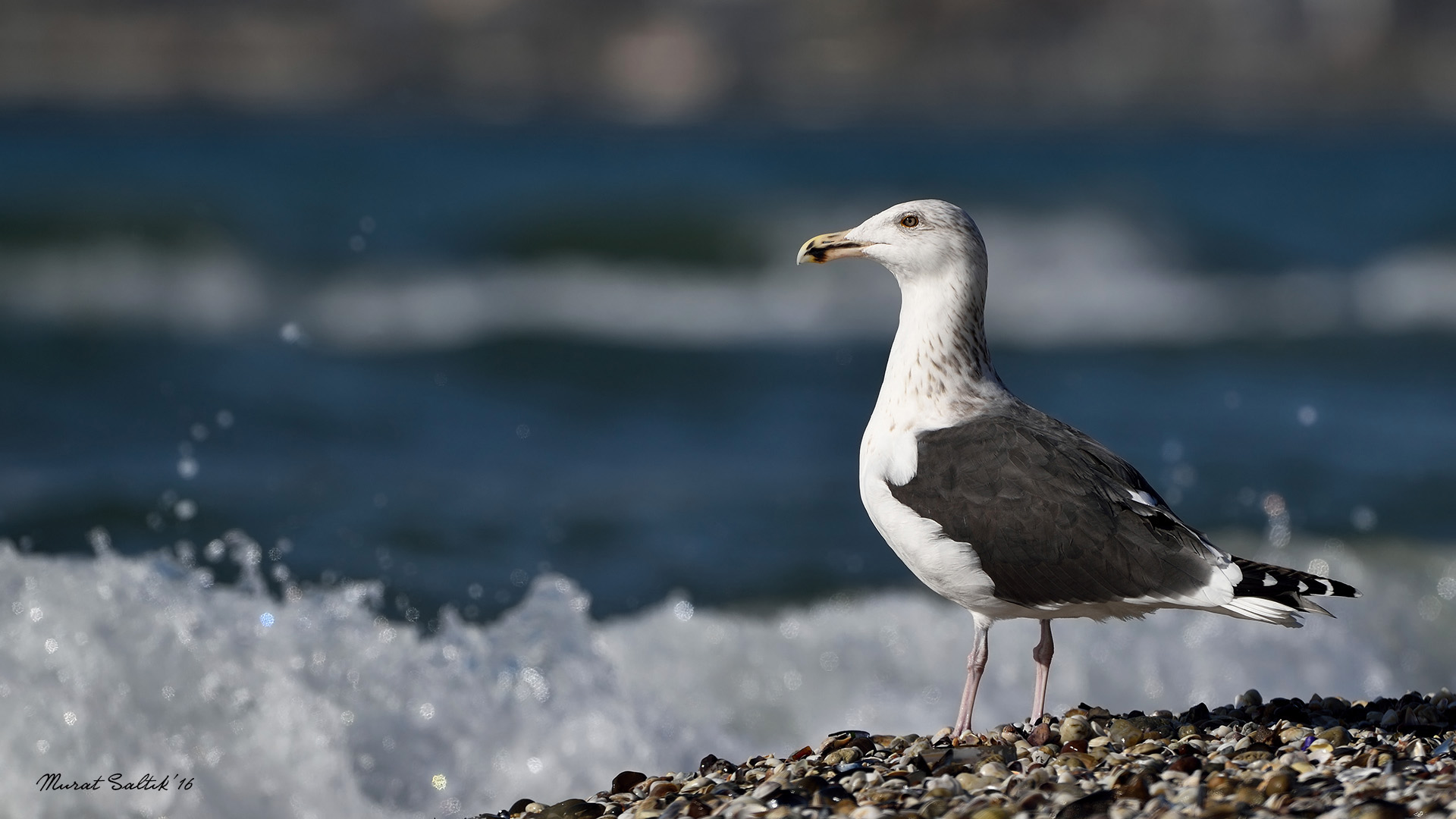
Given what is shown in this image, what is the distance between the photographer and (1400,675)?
20.9 ft

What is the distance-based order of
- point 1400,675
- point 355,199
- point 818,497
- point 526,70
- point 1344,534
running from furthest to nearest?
point 526,70, point 355,199, point 818,497, point 1344,534, point 1400,675

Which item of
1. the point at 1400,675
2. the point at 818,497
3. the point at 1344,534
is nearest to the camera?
the point at 1400,675

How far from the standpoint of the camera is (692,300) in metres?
16.9

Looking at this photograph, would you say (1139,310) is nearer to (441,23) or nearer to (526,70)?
(526,70)

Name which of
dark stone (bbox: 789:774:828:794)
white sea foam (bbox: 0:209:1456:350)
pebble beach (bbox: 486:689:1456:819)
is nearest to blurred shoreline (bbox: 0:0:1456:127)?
white sea foam (bbox: 0:209:1456:350)

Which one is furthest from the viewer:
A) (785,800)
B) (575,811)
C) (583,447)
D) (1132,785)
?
(583,447)

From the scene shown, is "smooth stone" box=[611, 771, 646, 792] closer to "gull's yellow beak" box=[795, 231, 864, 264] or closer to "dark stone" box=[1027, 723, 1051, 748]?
"dark stone" box=[1027, 723, 1051, 748]

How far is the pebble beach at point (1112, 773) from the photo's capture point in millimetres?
3422

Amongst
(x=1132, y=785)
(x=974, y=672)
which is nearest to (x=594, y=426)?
(x=974, y=672)

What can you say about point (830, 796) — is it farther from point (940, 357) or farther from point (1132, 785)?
point (940, 357)

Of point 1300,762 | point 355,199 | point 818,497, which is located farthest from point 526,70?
point 1300,762

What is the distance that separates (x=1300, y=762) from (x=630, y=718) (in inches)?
92.8

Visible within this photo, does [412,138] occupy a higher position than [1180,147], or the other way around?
[1180,147]

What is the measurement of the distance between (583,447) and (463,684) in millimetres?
4942
